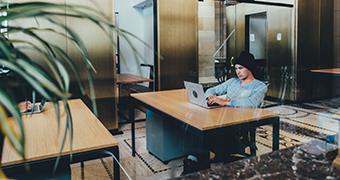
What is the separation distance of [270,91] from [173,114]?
3.25 m

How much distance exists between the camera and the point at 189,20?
3.66 meters

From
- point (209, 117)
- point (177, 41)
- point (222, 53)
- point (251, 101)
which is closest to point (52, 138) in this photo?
point (209, 117)

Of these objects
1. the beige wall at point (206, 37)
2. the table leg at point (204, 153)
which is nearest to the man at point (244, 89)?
the table leg at point (204, 153)

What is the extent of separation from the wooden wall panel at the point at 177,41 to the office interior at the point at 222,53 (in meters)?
0.01

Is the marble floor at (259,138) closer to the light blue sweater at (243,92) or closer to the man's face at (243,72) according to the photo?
the light blue sweater at (243,92)

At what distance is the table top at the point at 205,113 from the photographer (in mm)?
1549

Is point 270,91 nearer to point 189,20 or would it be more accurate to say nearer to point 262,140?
point 189,20

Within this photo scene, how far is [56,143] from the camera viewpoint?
1.19m

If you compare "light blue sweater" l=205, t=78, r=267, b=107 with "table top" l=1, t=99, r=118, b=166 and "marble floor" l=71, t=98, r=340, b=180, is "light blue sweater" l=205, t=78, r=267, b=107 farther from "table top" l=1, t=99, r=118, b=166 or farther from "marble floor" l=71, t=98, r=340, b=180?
"table top" l=1, t=99, r=118, b=166

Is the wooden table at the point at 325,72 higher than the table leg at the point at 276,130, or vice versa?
the wooden table at the point at 325,72

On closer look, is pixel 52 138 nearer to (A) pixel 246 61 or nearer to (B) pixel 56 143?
(B) pixel 56 143

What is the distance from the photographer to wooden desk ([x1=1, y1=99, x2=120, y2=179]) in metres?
1.06

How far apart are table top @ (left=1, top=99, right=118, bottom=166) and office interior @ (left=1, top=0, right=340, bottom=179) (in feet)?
3.24

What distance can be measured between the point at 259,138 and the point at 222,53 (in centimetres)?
168
